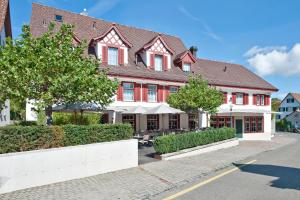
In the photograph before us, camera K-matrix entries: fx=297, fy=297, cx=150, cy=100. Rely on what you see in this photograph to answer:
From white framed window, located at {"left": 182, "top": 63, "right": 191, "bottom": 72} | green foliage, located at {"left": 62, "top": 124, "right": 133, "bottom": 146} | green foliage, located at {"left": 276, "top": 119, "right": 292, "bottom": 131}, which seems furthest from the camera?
green foliage, located at {"left": 276, "top": 119, "right": 292, "bottom": 131}

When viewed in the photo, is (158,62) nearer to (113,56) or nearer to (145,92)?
(145,92)

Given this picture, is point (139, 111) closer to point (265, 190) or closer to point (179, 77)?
point (179, 77)

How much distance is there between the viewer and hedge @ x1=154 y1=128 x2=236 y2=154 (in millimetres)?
14688

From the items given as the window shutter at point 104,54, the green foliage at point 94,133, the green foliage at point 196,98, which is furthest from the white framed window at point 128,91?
the green foliage at point 94,133

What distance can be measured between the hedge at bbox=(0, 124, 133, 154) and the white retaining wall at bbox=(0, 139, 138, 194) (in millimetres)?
384

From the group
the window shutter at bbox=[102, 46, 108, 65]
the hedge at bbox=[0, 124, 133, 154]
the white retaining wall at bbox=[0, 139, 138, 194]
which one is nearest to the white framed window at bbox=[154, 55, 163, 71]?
the window shutter at bbox=[102, 46, 108, 65]

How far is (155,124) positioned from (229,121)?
437 inches

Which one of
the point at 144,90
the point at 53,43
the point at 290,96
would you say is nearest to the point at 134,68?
the point at 144,90

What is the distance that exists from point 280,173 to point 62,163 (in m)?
8.47

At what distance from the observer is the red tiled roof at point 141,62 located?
2261cm

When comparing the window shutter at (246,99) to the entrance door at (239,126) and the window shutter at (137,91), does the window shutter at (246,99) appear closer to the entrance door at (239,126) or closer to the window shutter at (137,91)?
the entrance door at (239,126)

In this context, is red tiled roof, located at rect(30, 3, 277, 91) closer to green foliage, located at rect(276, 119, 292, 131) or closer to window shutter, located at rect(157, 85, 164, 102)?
window shutter, located at rect(157, 85, 164, 102)

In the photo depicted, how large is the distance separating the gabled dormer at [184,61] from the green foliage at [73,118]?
11.9m

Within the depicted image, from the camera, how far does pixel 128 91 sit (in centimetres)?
2267
